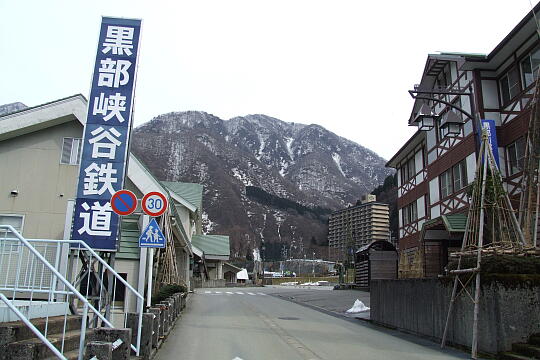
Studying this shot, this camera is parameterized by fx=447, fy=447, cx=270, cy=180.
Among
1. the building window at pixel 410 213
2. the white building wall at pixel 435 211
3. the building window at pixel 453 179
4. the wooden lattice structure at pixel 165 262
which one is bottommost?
the wooden lattice structure at pixel 165 262

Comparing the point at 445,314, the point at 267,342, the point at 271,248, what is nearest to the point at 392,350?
the point at 445,314

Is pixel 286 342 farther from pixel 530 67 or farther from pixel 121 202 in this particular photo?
pixel 530 67

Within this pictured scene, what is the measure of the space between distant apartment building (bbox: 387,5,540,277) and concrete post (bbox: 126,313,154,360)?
29.5 ft

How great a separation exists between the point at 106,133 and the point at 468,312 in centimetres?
872

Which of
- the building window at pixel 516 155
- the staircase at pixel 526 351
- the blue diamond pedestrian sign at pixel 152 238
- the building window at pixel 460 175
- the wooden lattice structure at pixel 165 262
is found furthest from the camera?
the building window at pixel 460 175

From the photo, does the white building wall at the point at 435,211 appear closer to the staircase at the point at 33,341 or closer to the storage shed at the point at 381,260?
the storage shed at the point at 381,260

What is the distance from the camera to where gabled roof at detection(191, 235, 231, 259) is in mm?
41491

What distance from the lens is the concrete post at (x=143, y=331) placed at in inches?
294

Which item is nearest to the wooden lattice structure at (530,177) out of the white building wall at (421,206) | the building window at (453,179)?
the building window at (453,179)

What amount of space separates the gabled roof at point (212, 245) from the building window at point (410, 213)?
64.1 feet

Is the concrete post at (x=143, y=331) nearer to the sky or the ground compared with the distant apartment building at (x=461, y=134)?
nearer to the ground

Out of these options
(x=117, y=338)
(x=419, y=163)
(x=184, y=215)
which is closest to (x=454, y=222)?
(x=419, y=163)

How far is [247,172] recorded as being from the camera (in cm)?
17938

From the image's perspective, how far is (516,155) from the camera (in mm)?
16656
